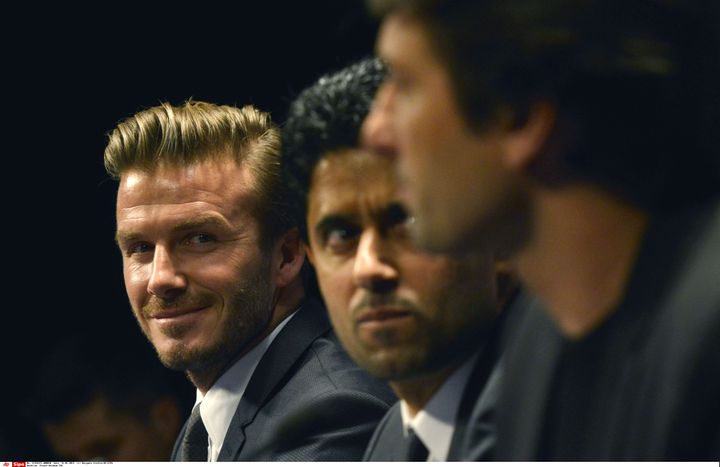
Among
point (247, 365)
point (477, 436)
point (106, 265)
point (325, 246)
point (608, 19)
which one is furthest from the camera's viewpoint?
point (106, 265)

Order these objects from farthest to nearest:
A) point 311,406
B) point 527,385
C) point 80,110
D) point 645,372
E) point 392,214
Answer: point 80,110 → point 311,406 → point 392,214 → point 527,385 → point 645,372

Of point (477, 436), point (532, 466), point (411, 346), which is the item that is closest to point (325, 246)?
point (411, 346)

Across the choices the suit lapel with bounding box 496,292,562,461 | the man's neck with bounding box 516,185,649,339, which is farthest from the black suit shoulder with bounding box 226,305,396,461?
the man's neck with bounding box 516,185,649,339

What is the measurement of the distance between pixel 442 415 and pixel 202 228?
67cm

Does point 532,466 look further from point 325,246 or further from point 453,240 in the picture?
point 325,246

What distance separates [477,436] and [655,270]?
0.31 metres

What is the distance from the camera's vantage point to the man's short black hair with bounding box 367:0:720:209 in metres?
0.87

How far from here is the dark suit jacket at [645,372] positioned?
2.66 feet

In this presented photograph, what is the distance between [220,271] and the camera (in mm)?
1680

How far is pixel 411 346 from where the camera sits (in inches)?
45.4

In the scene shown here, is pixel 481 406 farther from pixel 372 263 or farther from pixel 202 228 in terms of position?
pixel 202 228

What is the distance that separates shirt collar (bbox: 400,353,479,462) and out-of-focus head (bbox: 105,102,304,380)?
59 centimetres

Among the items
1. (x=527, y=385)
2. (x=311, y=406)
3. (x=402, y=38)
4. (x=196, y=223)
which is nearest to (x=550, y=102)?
(x=402, y=38)

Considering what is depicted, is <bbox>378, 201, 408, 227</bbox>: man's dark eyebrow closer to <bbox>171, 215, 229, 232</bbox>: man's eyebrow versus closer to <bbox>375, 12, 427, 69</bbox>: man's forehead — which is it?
<bbox>375, 12, 427, 69</bbox>: man's forehead
